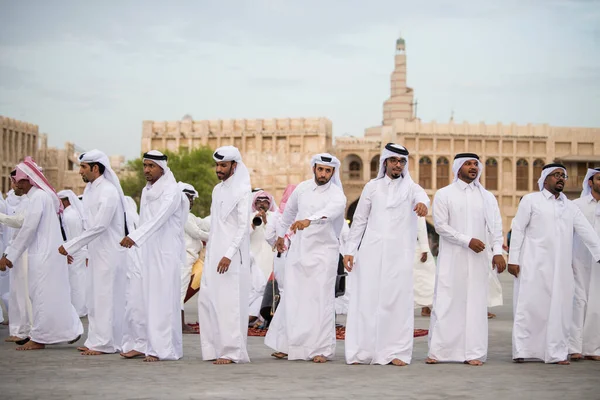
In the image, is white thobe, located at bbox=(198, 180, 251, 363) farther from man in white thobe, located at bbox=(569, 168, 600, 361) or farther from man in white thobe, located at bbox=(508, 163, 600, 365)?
man in white thobe, located at bbox=(569, 168, 600, 361)

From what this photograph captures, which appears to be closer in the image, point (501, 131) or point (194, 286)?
point (194, 286)

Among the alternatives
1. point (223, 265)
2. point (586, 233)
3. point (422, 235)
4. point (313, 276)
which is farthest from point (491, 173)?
point (223, 265)

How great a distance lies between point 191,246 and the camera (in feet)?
45.1

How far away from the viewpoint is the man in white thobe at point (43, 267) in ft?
35.2

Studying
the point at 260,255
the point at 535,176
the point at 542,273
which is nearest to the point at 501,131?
the point at 535,176

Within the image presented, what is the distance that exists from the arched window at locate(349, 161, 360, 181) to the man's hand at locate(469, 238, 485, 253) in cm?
5478

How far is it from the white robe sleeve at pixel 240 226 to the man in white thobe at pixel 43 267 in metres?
2.39

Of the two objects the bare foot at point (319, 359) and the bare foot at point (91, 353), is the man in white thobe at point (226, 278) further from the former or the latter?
the bare foot at point (91, 353)

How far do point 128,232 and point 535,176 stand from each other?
56.8m

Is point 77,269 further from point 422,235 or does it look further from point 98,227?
point 98,227

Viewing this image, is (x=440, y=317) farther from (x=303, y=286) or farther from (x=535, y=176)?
(x=535, y=176)

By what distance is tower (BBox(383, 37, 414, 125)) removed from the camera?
79.1m

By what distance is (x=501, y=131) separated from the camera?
63.8m

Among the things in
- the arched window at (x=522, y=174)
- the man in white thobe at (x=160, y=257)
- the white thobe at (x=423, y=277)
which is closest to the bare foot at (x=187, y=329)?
the man in white thobe at (x=160, y=257)
